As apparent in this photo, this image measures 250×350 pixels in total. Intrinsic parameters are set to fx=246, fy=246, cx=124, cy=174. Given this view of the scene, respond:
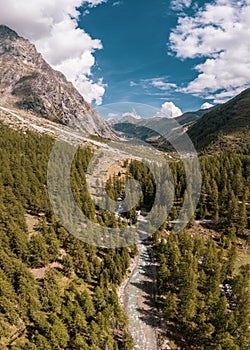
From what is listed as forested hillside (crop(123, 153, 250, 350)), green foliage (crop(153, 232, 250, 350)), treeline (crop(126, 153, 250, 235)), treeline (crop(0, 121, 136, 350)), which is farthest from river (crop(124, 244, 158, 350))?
treeline (crop(126, 153, 250, 235))

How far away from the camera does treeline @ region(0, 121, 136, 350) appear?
3628cm

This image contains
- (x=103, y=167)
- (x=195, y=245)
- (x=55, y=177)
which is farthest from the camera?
(x=103, y=167)

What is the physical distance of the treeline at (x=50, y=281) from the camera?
36281 millimetres

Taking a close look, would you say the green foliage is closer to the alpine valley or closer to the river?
the alpine valley

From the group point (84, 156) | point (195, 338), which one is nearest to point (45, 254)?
point (195, 338)

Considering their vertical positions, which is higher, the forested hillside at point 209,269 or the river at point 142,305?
the forested hillside at point 209,269

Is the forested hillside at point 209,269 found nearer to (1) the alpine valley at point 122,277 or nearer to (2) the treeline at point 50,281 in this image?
(1) the alpine valley at point 122,277

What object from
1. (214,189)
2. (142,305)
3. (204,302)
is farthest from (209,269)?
(214,189)

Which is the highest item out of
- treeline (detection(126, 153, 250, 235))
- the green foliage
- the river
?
treeline (detection(126, 153, 250, 235))

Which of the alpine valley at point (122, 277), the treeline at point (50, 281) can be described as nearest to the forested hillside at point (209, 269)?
the alpine valley at point (122, 277)

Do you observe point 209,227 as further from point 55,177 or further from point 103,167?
point 103,167

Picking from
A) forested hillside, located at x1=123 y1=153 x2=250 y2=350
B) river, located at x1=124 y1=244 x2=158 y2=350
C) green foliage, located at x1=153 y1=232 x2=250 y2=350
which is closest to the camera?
green foliage, located at x1=153 y1=232 x2=250 y2=350

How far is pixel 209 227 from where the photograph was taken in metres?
78.1

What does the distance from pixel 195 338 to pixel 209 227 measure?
41451 mm
